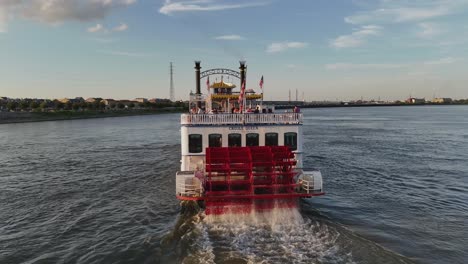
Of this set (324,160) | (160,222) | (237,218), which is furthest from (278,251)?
(324,160)

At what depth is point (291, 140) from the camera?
15508mm

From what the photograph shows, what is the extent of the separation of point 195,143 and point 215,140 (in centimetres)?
92

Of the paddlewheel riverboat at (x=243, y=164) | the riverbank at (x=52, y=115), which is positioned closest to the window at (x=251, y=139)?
the paddlewheel riverboat at (x=243, y=164)

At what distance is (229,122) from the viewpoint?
1520cm

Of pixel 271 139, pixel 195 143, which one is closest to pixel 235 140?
pixel 271 139

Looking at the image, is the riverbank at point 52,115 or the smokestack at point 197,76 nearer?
the smokestack at point 197,76

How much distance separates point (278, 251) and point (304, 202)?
5914 mm

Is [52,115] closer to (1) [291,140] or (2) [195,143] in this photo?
(2) [195,143]

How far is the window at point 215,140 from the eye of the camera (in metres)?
15.4

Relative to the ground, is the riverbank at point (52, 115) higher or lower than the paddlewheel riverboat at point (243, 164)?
higher

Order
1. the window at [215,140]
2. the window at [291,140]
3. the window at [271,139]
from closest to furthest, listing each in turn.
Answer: the window at [215,140] < the window at [291,140] < the window at [271,139]

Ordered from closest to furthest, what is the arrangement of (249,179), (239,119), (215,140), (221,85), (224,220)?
1. (224,220)
2. (249,179)
3. (239,119)
4. (215,140)
5. (221,85)

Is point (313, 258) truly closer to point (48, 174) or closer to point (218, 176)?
point (218, 176)

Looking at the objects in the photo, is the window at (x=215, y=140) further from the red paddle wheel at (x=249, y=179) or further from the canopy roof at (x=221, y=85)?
the canopy roof at (x=221, y=85)
